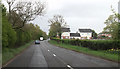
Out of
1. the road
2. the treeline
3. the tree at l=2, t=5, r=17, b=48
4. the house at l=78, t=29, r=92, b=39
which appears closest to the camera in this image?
the road

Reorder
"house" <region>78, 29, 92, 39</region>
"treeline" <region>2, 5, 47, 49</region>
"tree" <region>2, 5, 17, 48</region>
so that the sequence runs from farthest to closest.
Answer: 1. "house" <region>78, 29, 92, 39</region>
2. "treeline" <region>2, 5, 47, 49</region>
3. "tree" <region>2, 5, 17, 48</region>

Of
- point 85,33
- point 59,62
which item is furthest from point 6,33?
point 85,33

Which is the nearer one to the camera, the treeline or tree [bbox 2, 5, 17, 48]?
tree [bbox 2, 5, 17, 48]

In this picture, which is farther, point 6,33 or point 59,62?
point 6,33

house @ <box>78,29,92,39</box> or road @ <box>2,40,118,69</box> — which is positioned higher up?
house @ <box>78,29,92,39</box>

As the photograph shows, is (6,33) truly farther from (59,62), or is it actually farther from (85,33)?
(85,33)

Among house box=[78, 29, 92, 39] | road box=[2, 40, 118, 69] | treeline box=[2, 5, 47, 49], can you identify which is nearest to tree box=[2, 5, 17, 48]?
treeline box=[2, 5, 47, 49]

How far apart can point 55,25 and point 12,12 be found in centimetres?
4599

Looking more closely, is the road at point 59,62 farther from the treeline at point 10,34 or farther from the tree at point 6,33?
the treeline at point 10,34

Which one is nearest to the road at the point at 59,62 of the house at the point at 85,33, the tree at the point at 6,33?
the tree at the point at 6,33

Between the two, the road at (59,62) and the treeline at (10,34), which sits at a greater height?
the treeline at (10,34)

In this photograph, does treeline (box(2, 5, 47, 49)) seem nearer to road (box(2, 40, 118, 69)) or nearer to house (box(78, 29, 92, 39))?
road (box(2, 40, 118, 69))

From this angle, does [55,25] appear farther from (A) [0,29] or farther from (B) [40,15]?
(A) [0,29]

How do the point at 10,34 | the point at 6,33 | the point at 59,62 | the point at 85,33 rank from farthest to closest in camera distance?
1. the point at 85,33
2. the point at 10,34
3. the point at 6,33
4. the point at 59,62
